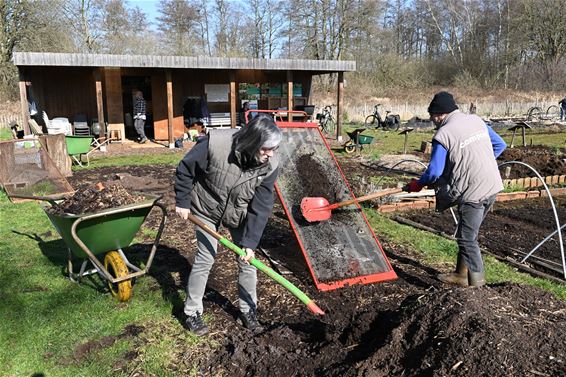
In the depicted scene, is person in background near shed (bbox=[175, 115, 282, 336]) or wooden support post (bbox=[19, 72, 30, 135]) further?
wooden support post (bbox=[19, 72, 30, 135])

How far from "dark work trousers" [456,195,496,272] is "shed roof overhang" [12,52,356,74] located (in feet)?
38.3

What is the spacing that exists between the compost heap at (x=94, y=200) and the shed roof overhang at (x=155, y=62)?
33.0 ft

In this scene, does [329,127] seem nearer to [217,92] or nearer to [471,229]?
[217,92]

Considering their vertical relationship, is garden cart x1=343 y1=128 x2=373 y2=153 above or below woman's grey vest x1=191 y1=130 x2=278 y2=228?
below

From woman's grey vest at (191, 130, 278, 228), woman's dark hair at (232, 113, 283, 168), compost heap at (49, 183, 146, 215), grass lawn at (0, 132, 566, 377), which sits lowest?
grass lawn at (0, 132, 566, 377)

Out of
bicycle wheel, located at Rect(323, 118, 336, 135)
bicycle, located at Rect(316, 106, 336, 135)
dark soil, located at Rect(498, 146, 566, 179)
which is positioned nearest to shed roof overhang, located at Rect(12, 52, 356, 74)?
bicycle, located at Rect(316, 106, 336, 135)

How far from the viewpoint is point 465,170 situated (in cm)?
378

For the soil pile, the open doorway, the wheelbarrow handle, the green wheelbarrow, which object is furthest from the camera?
the open doorway

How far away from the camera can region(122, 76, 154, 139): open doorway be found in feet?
A: 56.3

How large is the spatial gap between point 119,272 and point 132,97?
14.8 meters

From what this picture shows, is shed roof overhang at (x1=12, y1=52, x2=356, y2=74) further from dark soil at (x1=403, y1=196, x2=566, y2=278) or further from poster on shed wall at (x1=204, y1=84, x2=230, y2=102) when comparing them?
dark soil at (x1=403, y1=196, x2=566, y2=278)

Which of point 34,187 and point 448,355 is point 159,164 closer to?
point 34,187

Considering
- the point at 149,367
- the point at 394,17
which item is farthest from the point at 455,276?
the point at 394,17

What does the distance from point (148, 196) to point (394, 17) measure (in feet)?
160
